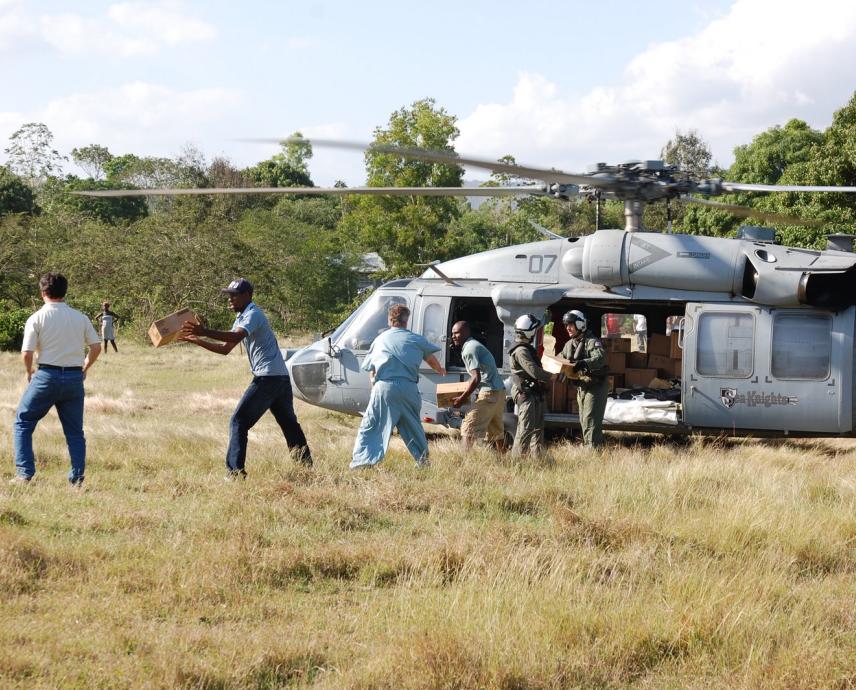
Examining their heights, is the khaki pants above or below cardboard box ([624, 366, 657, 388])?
below

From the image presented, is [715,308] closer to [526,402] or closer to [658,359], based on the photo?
[658,359]

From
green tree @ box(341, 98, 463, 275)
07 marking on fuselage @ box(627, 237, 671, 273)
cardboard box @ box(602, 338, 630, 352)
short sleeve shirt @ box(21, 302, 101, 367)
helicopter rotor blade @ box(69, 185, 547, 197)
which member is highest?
green tree @ box(341, 98, 463, 275)

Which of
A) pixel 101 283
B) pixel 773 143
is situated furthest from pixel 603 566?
pixel 773 143

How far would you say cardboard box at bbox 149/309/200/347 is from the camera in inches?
291

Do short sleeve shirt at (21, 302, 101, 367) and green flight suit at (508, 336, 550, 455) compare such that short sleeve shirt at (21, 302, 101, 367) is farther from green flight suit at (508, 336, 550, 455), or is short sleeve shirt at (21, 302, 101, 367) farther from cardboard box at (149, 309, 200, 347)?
green flight suit at (508, 336, 550, 455)

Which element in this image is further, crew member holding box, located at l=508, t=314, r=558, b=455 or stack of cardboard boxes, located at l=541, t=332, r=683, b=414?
stack of cardboard boxes, located at l=541, t=332, r=683, b=414

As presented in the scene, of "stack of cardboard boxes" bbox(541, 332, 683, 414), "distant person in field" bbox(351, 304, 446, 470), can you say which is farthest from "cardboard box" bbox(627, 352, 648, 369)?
"distant person in field" bbox(351, 304, 446, 470)

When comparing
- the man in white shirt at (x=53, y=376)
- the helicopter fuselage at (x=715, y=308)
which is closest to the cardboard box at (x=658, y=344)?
the helicopter fuselage at (x=715, y=308)

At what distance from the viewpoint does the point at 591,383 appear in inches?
378

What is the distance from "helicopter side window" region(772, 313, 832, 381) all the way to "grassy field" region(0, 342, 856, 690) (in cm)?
131

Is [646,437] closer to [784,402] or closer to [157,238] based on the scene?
[784,402]

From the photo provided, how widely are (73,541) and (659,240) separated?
703 centimetres

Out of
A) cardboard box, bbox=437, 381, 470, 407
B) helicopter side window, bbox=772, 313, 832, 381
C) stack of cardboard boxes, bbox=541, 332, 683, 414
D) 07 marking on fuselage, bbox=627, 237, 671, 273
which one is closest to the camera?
cardboard box, bbox=437, 381, 470, 407

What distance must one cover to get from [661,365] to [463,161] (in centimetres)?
580
